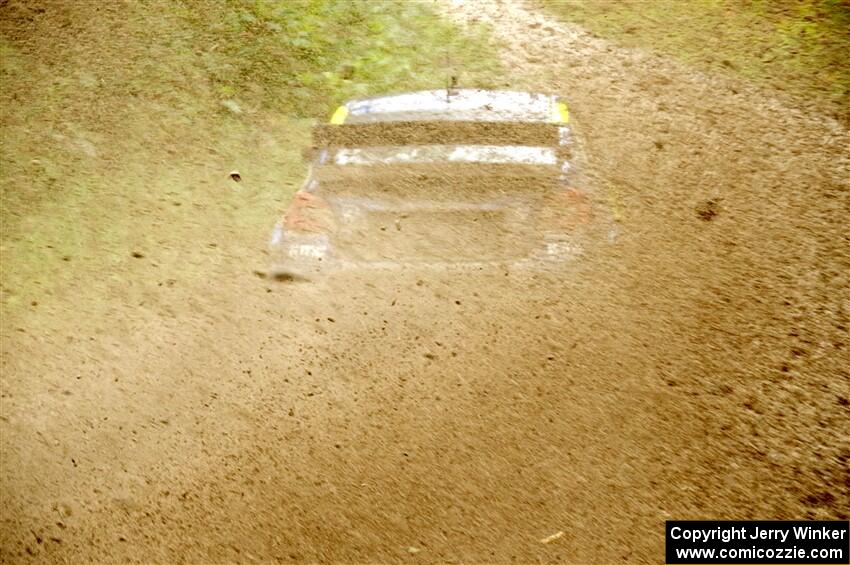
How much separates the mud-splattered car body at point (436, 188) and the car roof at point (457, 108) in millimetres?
12

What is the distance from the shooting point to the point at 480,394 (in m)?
5.02

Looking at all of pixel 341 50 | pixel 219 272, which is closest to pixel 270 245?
pixel 219 272

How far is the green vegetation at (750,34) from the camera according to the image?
7184 millimetres

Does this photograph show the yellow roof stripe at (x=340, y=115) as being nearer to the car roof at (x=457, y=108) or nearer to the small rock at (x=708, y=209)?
the car roof at (x=457, y=108)

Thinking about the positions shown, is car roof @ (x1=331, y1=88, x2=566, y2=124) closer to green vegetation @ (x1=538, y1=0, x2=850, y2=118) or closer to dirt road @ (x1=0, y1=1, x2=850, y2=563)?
dirt road @ (x1=0, y1=1, x2=850, y2=563)

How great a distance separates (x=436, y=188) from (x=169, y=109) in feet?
12.3

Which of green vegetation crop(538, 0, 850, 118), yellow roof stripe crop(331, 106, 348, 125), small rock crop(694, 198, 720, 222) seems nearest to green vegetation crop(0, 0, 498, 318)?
yellow roof stripe crop(331, 106, 348, 125)

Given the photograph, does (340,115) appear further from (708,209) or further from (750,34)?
(750,34)

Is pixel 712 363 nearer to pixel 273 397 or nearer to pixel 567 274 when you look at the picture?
pixel 567 274

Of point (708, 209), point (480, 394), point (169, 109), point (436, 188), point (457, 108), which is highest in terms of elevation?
point (169, 109)

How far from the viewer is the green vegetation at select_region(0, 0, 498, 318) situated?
258 inches

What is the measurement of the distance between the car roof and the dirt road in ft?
3.05

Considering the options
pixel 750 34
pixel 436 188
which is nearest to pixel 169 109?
pixel 436 188

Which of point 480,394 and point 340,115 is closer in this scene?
point 480,394
